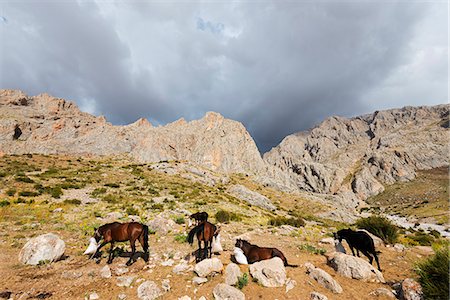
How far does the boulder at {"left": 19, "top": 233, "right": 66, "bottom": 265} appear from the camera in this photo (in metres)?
8.99

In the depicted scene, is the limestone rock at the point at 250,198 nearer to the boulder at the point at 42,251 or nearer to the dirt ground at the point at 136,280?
the dirt ground at the point at 136,280

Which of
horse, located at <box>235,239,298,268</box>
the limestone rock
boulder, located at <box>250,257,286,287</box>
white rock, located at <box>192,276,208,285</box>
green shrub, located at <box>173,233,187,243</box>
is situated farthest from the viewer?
the limestone rock

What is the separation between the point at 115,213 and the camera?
62.4ft

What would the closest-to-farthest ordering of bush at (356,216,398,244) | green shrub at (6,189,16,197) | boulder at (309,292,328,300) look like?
A: boulder at (309,292,328,300), bush at (356,216,398,244), green shrub at (6,189,16,197)

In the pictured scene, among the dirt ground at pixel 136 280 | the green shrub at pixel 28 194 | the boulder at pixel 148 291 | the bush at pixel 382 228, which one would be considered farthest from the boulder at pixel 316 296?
the green shrub at pixel 28 194

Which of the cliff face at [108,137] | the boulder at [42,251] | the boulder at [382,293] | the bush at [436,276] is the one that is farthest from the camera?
the cliff face at [108,137]


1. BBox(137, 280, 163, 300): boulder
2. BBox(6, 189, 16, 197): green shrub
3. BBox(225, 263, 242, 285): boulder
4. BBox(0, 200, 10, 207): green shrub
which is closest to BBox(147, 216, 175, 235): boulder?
BBox(137, 280, 163, 300): boulder

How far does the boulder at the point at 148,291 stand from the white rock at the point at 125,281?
76 cm

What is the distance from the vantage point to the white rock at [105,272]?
7.98 metres

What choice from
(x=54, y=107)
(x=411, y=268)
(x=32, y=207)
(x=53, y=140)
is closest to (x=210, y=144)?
(x=53, y=140)

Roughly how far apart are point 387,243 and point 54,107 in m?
195

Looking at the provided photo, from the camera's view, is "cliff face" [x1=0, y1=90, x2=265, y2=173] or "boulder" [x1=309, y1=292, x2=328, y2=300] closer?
"boulder" [x1=309, y1=292, x2=328, y2=300]

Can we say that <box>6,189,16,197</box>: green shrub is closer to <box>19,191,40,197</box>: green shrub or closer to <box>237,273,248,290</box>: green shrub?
<box>19,191,40,197</box>: green shrub

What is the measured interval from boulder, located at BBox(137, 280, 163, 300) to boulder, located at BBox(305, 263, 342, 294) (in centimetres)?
534
